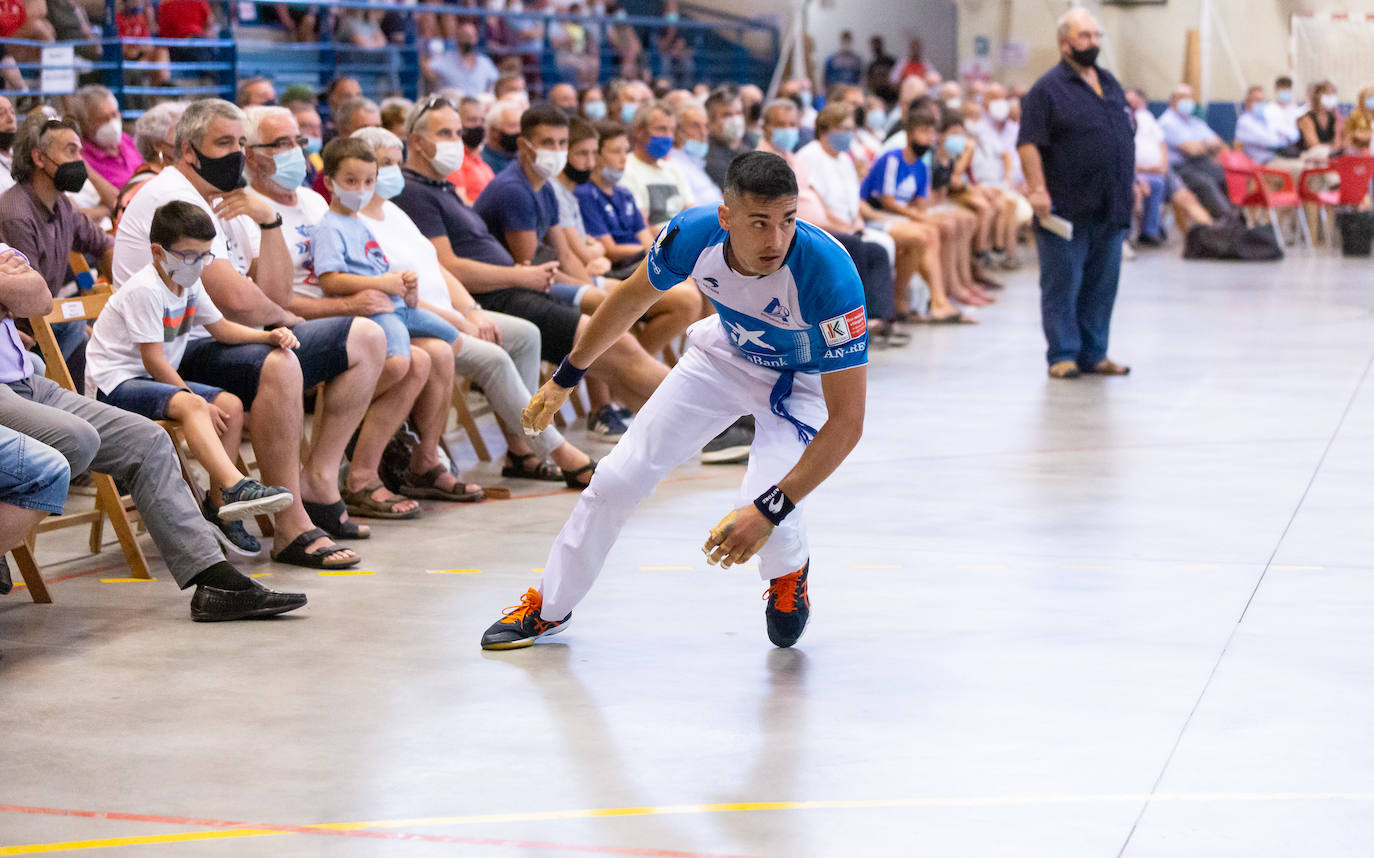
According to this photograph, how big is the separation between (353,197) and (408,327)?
51cm

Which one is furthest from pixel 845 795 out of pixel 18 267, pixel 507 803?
pixel 18 267

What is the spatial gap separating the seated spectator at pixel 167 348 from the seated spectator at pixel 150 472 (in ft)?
0.90

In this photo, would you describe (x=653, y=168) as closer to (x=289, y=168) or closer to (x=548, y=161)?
(x=548, y=161)

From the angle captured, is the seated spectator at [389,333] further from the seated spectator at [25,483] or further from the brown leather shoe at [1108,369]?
the brown leather shoe at [1108,369]

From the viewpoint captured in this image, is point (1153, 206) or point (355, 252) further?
point (1153, 206)

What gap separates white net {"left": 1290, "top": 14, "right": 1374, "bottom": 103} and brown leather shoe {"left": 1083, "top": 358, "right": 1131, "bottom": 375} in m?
13.0

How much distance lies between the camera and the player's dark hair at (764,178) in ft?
11.6

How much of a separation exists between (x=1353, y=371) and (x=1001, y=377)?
186 cm

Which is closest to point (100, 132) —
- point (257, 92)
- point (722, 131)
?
point (257, 92)

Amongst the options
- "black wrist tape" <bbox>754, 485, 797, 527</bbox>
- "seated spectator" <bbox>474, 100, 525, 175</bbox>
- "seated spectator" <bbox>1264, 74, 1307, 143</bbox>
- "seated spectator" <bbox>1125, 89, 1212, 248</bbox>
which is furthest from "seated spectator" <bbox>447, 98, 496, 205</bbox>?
"seated spectator" <bbox>1264, 74, 1307, 143</bbox>

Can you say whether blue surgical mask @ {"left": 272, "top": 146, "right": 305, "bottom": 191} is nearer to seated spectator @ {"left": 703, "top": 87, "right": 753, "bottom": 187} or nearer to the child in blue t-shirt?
the child in blue t-shirt

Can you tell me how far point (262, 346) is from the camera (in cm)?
511

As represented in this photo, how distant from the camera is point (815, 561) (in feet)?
16.4

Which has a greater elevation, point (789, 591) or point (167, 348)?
point (167, 348)
